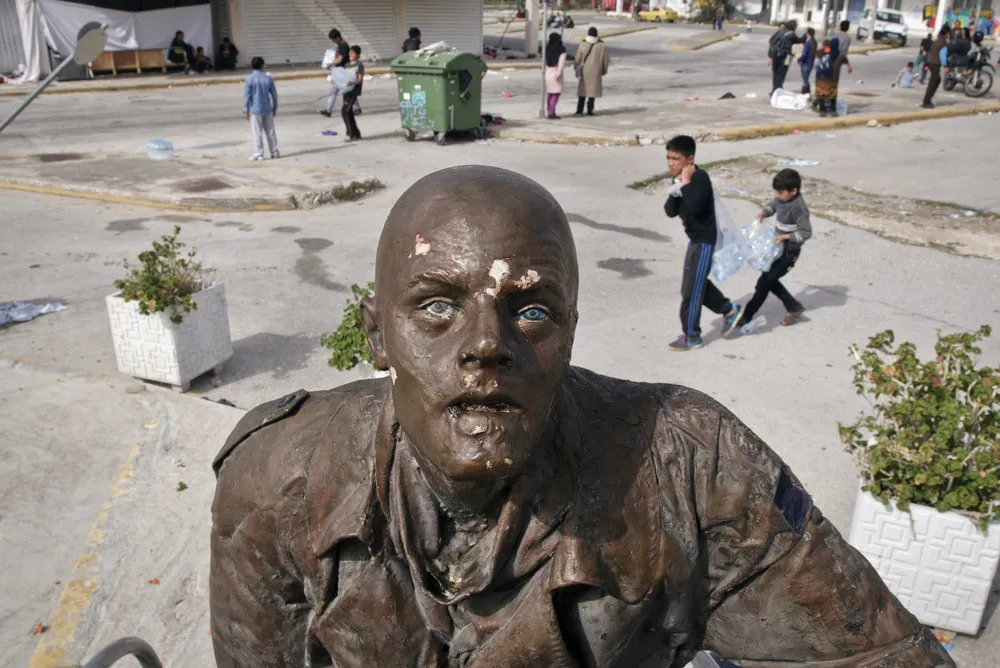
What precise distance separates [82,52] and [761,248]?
18.1 feet

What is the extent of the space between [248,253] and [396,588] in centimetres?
879

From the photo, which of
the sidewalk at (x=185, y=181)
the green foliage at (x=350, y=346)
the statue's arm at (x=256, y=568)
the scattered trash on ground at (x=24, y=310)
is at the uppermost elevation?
the statue's arm at (x=256, y=568)

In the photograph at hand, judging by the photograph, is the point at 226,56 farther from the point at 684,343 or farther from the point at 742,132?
the point at 684,343

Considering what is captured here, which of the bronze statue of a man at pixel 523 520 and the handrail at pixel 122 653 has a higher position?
the bronze statue of a man at pixel 523 520

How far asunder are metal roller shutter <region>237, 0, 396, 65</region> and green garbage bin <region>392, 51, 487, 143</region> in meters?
13.1

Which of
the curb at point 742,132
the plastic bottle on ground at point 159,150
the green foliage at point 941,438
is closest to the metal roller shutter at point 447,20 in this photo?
the curb at point 742,132

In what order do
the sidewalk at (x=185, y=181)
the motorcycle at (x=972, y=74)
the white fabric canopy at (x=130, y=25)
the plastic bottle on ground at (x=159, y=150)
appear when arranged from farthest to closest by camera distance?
the white fabric canopy at (x=130, y=25)
the motorcycle at (x=972, y=74)
the plastic bottle on ground at (x=159, y=150)
the sidewalk at (x=185, y=181)

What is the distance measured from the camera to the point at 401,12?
29578mm

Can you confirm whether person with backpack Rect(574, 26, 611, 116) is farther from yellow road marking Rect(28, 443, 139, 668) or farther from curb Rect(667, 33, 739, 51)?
A: curb Rect(667, 33, 739, 51)

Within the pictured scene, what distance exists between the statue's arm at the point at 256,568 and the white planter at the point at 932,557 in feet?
11.4

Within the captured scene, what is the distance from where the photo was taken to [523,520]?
5.07 feet

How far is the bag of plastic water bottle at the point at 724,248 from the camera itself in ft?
24.8

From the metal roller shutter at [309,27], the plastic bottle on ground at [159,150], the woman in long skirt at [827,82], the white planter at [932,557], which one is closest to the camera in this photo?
the white planter at [932,557]

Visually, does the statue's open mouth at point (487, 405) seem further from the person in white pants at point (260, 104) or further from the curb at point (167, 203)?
the person in white pants at point (260, 104)
